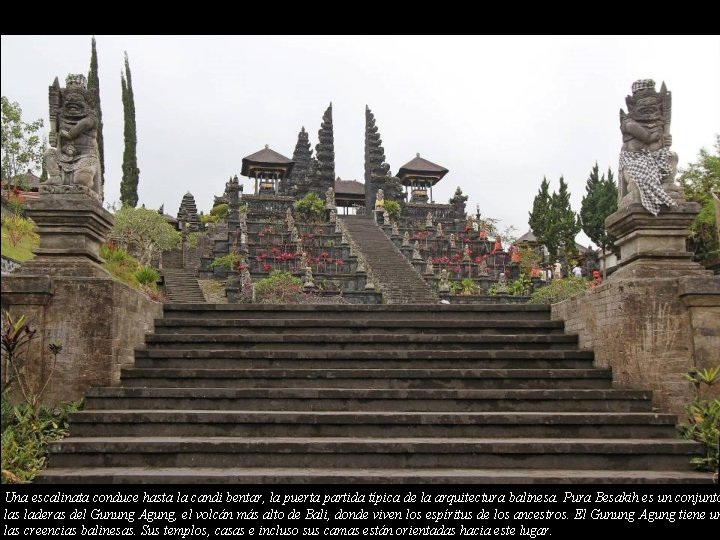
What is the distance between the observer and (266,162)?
38.8 m

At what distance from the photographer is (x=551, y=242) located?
100 feet

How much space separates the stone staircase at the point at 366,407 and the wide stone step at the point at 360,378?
14 millimetres

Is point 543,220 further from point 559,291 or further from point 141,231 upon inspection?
point 141,231

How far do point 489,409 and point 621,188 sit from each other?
9.58 feet

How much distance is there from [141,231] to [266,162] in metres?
19.8

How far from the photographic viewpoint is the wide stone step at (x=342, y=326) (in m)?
7.70

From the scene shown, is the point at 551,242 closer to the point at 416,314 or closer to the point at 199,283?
the point at 199,283

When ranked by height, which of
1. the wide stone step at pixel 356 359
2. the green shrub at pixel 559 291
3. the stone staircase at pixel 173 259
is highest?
the stone staircase at pixel 173 259

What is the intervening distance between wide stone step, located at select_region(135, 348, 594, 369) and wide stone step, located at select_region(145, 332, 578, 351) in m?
0.26

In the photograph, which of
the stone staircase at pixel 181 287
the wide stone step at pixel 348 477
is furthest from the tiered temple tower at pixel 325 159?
the wide stone step at pixel 348 477

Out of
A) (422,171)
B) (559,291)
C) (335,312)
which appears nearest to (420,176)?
(422,171)

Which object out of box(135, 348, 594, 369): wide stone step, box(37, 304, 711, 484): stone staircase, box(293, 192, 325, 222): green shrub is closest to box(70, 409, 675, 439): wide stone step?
box(37, 304, 711, 484): stone staircase

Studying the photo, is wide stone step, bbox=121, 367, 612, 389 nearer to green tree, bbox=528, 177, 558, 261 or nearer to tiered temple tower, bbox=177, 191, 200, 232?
green tree, bbox=528, 177, 558, 261

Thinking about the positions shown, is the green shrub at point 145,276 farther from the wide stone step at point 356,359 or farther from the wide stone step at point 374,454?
the wide stone step at point 374,454
